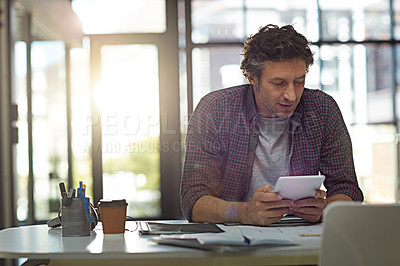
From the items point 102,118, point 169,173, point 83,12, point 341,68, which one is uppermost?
point 83,12

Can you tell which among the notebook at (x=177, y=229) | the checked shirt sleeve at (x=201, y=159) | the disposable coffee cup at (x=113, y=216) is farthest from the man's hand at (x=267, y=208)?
the disposable coffee cup at (x=113, y=216)

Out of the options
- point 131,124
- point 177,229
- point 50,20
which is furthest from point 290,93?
point 131,124

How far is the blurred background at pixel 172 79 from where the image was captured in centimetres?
525

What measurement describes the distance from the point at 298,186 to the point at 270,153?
1.82 feet

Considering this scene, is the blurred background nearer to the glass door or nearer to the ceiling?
the glass door

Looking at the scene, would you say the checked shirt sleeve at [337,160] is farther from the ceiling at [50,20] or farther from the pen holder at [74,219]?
the ceiling at [50,20]

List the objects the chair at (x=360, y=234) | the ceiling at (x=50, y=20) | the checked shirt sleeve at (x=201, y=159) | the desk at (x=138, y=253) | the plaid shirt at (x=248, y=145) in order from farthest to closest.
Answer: the ceiling at (x=50, y=20), the plaid shirt at (x=248, y=145), the checked shirt sleeve at (x=201, y=159), the desk at (x=138, y=253), the chair at (x=360, y=234)

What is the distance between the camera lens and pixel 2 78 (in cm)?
398

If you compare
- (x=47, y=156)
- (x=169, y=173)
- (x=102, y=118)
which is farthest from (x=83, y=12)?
(x=169, y=173)

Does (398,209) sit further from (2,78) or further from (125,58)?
(125,58)

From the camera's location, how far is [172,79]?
17.3 ft

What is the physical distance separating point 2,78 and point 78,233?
9.11 feet

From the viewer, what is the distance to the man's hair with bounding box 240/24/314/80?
2062 mm

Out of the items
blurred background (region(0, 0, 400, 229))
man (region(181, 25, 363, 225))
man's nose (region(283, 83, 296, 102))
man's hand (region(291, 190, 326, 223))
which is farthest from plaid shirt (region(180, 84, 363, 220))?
blurred background (region(0, 0, 400, 229))
